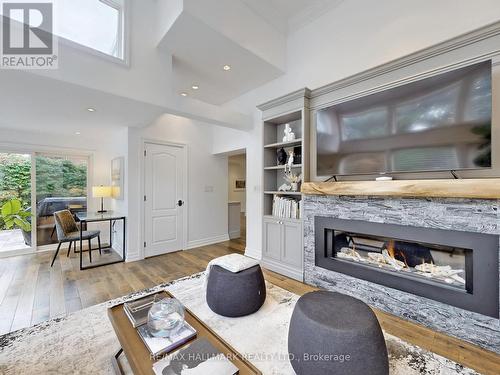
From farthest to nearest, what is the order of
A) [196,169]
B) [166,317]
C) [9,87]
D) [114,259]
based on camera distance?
[196,169], [114,259], [9,87], [166,317]

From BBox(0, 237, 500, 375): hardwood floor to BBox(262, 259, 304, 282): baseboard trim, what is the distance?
81mm

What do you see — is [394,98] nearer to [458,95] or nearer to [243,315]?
[458,95]

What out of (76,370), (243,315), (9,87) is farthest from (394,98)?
(9,87)

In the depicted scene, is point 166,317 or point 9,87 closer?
point 166,317

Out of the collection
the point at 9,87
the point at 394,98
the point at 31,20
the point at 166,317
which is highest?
the point at 31,20

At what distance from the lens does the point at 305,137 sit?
306cm

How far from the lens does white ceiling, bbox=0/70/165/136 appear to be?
7.60 feet

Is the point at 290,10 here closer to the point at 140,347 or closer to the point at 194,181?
the point at 194,181

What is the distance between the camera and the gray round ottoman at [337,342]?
1197mm

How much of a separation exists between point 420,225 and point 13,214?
6.12m

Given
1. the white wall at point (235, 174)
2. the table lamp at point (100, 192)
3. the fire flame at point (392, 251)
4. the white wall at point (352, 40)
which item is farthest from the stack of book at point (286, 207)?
the white wall at point (235, 174)

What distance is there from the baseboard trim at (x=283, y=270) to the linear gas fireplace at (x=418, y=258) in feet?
1.18

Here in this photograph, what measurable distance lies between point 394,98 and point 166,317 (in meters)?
2.78

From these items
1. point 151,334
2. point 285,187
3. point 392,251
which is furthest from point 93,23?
point 392,251
